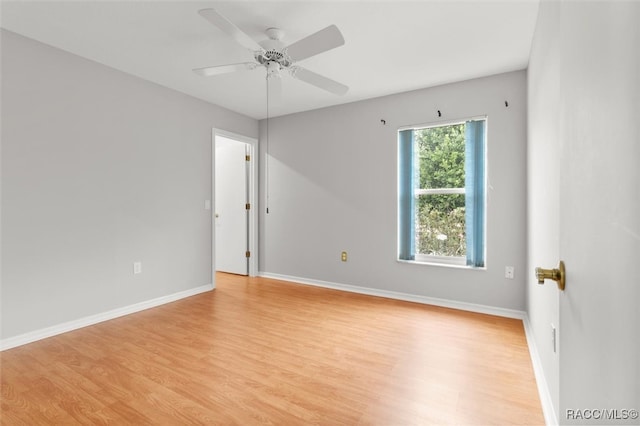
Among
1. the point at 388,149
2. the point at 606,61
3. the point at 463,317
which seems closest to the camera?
the point at 606,61

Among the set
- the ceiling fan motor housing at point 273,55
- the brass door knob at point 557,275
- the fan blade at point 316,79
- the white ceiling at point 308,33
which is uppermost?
the white ceiling at point 308,33

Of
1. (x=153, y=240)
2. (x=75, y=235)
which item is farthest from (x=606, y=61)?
(x=153, y=240)

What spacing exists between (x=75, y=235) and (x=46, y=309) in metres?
0.66

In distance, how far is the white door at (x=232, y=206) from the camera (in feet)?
16.8

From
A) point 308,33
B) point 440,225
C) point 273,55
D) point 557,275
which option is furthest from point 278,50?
point 440,225

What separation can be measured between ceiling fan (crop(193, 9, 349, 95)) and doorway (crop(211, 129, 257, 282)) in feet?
7.70

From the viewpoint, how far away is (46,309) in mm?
2746

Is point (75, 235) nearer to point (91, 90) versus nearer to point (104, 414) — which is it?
point (91, 90)

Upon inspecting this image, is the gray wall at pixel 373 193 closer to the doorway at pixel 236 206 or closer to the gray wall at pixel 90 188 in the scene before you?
the doorway at pixel 236 206

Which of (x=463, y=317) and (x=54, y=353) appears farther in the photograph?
(x=463, y=317)

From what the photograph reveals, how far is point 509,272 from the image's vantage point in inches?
128

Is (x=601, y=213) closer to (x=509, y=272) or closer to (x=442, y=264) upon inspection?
(x=509, y=272)

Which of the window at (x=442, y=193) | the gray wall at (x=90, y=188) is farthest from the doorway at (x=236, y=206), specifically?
the window at (x=442, y=193)

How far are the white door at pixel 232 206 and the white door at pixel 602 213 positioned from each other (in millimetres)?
4661
